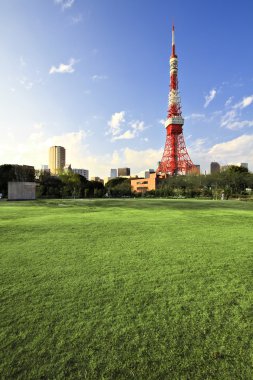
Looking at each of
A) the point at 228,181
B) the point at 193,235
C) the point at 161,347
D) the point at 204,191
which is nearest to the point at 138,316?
the point at 161,347

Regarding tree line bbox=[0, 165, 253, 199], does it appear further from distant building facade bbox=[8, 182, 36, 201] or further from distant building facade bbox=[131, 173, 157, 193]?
distant building facade bbox=[131, 173, 157, 193]

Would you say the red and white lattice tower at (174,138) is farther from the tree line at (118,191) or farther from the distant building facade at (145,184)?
the tree line at (118,191)

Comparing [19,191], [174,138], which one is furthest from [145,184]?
[19,191]

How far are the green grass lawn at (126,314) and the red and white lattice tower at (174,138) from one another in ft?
173

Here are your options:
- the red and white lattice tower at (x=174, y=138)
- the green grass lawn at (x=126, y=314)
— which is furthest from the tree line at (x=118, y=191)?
the green grass lawn at (x=126, y=314)

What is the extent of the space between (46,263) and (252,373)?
10.7 feet

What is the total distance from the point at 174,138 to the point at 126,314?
186 feet

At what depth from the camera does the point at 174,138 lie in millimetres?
56750

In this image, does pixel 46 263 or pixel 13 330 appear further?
pixel 46 263

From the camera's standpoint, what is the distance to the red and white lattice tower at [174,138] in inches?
2210

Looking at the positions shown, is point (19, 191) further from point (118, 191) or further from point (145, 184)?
point (145, 184)

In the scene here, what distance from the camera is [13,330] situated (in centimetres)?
229

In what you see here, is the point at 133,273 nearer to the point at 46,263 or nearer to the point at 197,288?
the point at 197,288

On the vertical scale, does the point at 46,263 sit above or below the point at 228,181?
below
